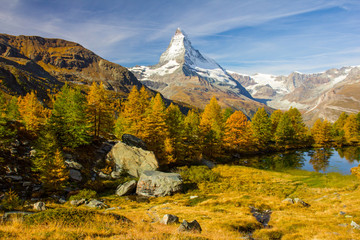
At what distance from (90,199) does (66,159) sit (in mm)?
10188

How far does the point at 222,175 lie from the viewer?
125ft

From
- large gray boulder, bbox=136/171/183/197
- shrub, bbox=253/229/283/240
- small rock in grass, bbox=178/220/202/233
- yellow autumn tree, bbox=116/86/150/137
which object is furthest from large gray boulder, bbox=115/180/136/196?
shrub, bbox=253/229/283/240

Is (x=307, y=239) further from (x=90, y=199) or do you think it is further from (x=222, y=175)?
(x=222, y=175)

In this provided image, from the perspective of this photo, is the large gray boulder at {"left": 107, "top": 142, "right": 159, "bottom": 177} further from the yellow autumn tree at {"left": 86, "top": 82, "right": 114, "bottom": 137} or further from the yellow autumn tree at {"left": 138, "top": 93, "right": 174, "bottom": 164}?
the yellow autumn tree at {"left": 86, "top": 82, "right": 114, "bottom": 137}

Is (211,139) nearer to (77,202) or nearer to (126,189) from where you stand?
(126,189)

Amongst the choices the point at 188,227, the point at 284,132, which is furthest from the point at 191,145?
the point at 284,132

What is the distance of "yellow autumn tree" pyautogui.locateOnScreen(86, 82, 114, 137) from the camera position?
3662 centimetres

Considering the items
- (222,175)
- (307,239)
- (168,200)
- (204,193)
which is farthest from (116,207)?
(222,175)

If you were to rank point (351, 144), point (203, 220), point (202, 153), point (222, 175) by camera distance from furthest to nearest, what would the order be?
point (351, 144)
point (202, 153)
point (222, 175)
point (203, 220)

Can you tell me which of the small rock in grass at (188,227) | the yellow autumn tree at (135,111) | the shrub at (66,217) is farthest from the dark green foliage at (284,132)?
the shrub at (66,217)

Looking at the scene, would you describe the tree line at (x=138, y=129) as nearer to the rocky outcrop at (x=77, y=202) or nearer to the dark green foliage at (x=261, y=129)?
the dark green foliage at (x=261, y=129)

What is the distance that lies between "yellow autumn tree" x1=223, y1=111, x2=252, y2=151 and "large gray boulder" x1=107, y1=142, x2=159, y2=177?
26511mm

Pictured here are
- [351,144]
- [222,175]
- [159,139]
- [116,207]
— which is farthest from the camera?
[351,144]

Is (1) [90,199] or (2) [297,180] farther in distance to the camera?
(2) [297,180]
